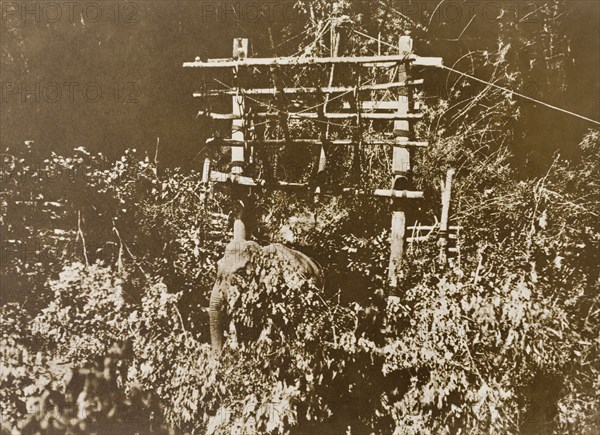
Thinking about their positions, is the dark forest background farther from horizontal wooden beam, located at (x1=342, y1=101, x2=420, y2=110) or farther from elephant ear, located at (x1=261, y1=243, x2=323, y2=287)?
elephant ear, located at (x1=261, y1=243, x2=323, y2=287)

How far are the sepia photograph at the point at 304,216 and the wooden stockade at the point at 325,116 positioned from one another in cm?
2

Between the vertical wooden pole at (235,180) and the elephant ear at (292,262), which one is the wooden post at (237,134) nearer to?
the vertical wooden pole at (235,180)

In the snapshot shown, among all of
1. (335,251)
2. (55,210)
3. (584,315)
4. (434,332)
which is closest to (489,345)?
(434,332)

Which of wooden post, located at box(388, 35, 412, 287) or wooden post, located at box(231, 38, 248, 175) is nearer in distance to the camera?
wooden post, located at box(388, 35, 412, 287)

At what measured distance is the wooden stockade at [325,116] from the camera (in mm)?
3098

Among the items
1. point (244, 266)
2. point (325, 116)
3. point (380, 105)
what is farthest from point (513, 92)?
point (244, 266)

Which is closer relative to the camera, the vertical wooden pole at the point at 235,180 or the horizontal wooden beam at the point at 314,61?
the horizontal wooden beam at the point at 314,61

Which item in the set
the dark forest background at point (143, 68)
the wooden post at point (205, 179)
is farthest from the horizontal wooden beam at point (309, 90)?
the wooden post at point (205, 179)

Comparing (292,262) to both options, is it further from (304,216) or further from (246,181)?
(246,181)

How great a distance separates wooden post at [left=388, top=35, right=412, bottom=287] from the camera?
122 inches

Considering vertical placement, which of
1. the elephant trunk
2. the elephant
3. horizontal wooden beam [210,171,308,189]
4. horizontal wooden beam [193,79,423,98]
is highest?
horizontal wooden beam [193,79,423,98]

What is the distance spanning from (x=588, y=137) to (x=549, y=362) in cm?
154

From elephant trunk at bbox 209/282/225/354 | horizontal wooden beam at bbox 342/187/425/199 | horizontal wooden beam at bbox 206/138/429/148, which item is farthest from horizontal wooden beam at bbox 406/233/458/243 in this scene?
elephant trunk at bbox 209/282/225/354

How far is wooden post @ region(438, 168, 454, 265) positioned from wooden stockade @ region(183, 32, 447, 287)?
7.1 inches
